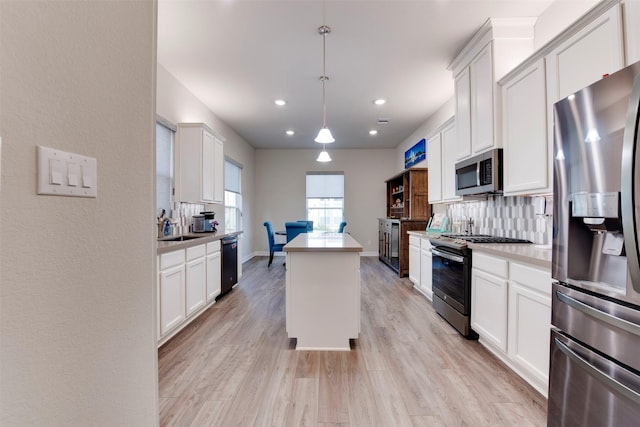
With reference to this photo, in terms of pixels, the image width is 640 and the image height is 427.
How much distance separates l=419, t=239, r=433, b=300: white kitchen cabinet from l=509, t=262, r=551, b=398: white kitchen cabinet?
61.0 inches

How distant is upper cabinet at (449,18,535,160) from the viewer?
2688 mm

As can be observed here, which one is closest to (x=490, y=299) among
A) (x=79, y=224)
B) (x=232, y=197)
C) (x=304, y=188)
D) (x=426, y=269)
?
(x=426, y=269)

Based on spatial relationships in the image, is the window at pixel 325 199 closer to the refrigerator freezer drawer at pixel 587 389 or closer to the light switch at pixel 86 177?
the refrigerator freezer drawer at pixel 587 389

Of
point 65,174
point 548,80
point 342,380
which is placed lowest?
point 342,380

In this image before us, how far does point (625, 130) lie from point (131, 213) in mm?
1683

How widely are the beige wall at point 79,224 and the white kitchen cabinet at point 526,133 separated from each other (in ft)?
8.28

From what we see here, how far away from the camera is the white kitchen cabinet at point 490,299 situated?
2.19 metres

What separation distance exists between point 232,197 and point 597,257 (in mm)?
5933

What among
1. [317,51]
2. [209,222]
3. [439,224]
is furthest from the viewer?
[439,224]

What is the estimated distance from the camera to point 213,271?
3.70 m

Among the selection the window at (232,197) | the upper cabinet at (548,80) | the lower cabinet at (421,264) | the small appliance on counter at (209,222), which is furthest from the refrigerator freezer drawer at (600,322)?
the window at (232,197)

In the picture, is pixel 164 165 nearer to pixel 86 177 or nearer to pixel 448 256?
pixel 86 177

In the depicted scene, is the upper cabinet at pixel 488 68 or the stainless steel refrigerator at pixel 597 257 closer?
the stainless steel refrigerator at pixel 597 257

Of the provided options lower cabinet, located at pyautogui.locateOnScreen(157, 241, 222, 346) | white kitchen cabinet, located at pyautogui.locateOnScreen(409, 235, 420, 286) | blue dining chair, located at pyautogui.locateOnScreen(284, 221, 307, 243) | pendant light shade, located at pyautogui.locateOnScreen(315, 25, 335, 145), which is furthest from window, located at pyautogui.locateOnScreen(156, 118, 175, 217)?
white kitchen cabinet, located at pyautogui.locateOnScreen(409, 235, 420, 286)
